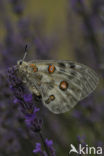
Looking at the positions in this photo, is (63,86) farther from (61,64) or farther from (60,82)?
(61,64)

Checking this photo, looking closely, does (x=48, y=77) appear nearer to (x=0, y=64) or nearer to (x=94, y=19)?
(x=0, y=64)

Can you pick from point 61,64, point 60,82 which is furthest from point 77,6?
point 60,82

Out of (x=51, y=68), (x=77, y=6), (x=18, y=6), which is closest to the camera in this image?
(x=51, y=68)

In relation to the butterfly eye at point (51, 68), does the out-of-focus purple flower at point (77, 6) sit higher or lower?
higher

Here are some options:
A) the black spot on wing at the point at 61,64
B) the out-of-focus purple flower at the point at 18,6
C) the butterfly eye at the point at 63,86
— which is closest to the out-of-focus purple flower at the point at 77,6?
the out-of-focus purple flower at the point at 18,6

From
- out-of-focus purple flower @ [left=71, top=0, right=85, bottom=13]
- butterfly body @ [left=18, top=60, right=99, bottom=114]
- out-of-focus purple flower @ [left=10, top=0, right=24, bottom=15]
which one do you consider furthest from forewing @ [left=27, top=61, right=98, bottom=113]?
out-of-focus purple flower @ [left=10, top=0, right=24, bottom=15]

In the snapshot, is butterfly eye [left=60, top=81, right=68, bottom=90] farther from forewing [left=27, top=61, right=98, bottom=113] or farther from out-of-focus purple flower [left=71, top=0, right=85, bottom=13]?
out-of-focus purple flower [left=71, top=0, right=85, bottom=13]

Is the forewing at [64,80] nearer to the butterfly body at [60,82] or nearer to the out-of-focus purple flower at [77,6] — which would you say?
the butterfly body at [60,82]

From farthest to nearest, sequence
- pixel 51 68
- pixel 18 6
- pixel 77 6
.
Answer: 1. pixel 18 6
2. pixel 77 6
3. pixel 51 68
